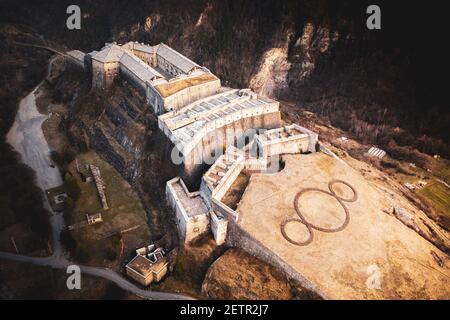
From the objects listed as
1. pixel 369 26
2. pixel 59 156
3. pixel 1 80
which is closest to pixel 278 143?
pixel 59 156

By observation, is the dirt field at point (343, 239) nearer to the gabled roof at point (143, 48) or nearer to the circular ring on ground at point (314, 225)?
the circular ring on ground at point (314, 225)

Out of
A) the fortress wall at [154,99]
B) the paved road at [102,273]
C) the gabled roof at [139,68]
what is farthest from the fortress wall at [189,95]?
the paved road at [102,273]

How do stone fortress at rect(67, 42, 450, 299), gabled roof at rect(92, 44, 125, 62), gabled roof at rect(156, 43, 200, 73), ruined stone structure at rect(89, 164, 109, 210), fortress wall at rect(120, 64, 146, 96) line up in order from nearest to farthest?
stone fortress at rect(67, 42, 450, 299)
ruined stone structure at rect(89, 164, 109, 210)
fortress wall at rect(120, 64, 146, 96)
gabled roof at rect(156, 43, 200, 73)
gabled roof at rect(92, 44, 125, 62)

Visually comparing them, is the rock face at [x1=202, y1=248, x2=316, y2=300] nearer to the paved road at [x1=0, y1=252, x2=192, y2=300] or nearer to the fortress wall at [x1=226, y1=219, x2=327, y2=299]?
the fortress wall at [x1=226, y1=219, x2=327, y2=299]

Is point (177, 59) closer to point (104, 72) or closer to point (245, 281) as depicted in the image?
point (104, 72)

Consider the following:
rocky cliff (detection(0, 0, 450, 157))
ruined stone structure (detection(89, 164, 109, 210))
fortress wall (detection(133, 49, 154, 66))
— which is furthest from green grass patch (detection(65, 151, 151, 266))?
rocky cliff (detection(0, 0, 450, 157))

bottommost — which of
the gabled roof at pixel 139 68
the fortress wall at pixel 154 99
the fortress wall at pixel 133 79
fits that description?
the fortress wall at pixel 154 99
